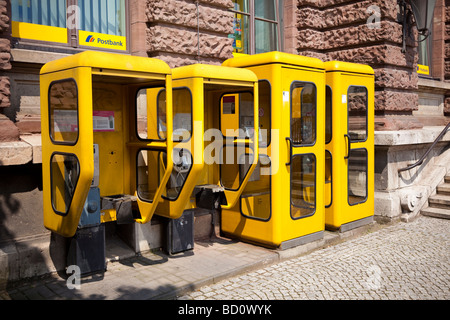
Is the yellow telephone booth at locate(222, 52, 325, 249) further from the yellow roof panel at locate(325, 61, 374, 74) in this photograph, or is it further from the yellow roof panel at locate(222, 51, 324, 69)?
the yellow roof panel at locate(325, 61, 374, 74)

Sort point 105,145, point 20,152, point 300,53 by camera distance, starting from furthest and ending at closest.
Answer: point 300,53 → point 105,145 → point 20,152

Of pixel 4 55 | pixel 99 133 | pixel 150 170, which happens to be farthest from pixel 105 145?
pixel 4 55

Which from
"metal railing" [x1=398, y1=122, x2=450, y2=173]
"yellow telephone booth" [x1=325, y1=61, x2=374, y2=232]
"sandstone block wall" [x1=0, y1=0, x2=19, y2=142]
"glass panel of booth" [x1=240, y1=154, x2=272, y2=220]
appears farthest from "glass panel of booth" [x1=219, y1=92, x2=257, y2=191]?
"metal railing" [x1=398, y1=122, x2=450, y2=173]

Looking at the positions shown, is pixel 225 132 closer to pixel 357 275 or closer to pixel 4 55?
pixel 357 275

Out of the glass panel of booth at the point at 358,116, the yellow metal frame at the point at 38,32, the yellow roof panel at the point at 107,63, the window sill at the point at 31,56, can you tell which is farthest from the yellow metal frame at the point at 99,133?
the glass panel of booth at the point at 358,116

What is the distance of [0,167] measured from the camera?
423 cm

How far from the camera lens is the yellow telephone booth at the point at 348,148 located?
20.1 feet

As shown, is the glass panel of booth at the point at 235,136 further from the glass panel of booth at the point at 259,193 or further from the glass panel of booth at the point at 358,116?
the glass panel of booth at the point at 358,116

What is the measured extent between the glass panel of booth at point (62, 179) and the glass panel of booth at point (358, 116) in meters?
3.83

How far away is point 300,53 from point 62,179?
5126 millimetres

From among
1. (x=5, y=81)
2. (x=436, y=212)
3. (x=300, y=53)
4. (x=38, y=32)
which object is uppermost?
(x=300, y=53)

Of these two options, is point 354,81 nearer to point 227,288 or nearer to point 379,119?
point 379,119

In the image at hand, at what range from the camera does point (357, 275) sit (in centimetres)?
482
